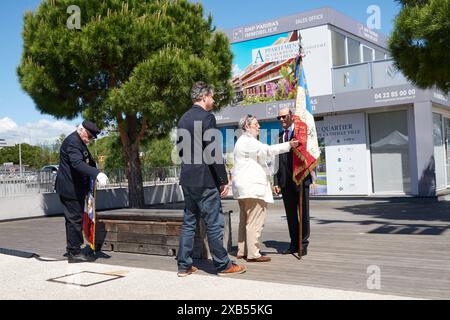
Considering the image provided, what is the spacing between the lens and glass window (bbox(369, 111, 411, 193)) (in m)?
17.4

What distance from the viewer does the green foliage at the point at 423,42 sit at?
895 centimetres

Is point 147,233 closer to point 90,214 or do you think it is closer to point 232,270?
point 90,214

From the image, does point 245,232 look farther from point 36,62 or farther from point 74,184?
point 36,62

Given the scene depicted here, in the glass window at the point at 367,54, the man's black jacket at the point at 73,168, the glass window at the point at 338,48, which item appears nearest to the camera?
the man's black jacket at the point at 73,168

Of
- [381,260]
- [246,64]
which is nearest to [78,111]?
[246,64]

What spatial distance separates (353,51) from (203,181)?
53.7 ft

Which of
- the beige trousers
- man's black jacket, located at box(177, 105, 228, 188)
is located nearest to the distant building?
the beige trousers

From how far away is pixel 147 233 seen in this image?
688 cm

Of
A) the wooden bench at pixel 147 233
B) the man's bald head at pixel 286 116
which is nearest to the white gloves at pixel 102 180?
the wooden bench at pixel 147 233

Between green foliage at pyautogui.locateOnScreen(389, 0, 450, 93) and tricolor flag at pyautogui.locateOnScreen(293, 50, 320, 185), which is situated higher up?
green foliage at pyautogui.locateOnScreen(389, 0, 450, 93)

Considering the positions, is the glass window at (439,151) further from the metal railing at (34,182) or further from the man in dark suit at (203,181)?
the man in dark suit at (203,181)

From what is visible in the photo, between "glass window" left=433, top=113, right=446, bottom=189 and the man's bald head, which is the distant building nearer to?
"glass window" left=433, top=113, right=446, bottom=189

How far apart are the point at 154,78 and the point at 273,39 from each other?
8203 mm

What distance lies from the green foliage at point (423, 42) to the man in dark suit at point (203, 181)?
569cm
